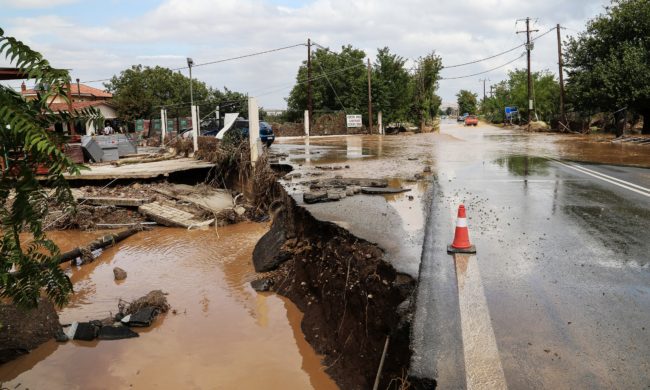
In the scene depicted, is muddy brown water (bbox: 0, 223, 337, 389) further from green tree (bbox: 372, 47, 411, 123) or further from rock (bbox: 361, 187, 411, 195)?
green tree (bbox: 372, 47, 411, 123)

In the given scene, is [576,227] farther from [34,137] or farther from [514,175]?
[34,137]

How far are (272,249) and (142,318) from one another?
247cm

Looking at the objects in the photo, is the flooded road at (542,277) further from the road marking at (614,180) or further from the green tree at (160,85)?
the green tree at (160,85)

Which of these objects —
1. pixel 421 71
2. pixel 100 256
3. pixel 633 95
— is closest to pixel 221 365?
pixel 100 256

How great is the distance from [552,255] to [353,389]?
261 centimetres

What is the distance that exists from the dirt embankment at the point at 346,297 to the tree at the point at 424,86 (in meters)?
37.6

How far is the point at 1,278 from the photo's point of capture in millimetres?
2566

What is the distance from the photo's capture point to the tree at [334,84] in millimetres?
44250

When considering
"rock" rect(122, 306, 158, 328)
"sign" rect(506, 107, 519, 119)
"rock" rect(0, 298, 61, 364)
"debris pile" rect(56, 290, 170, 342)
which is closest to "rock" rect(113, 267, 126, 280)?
"debris pile" rect(56, 290, 170, 342)

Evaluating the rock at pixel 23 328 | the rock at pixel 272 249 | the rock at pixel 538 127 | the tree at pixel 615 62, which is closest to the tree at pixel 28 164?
the rock at pixel 23 328

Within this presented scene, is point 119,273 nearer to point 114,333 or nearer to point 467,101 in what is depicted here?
point 114,333

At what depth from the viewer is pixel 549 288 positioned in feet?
14.7

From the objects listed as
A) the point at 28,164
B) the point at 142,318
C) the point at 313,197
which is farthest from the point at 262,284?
the point at 28,164

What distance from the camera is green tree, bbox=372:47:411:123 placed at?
42.6 meters
